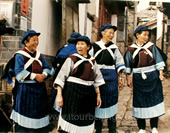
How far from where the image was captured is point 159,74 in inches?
177

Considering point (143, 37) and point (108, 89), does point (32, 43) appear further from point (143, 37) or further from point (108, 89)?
point (143, 37)

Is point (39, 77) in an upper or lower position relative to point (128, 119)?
upper

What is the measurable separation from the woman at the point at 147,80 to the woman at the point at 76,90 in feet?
4.40

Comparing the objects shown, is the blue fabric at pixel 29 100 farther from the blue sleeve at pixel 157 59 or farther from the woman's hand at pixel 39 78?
the blue sleeve at pixel 157 59

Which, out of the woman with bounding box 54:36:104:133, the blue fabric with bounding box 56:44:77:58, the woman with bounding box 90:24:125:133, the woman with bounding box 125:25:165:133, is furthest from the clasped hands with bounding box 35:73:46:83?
the woman with bounding box 125:25:165:133

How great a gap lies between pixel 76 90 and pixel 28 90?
0.79 metres

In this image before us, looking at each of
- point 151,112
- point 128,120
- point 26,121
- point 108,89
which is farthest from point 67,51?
point 128,120

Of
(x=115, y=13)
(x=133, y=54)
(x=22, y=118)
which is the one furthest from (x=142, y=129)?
(x=115, y=13)

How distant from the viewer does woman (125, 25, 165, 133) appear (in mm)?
4297

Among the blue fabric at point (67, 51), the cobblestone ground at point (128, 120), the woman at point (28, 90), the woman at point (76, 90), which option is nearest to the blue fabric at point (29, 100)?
the woman at point (28, 90)

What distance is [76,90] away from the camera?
11.0 ft

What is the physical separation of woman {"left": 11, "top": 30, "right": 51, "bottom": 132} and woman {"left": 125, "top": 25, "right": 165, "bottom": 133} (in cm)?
185

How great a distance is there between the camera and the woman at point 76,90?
3.34 metres

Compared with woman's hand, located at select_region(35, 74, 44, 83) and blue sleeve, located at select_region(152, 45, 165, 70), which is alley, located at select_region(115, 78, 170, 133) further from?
woman's hand, located at select_region(35, 74, 44, 83)
